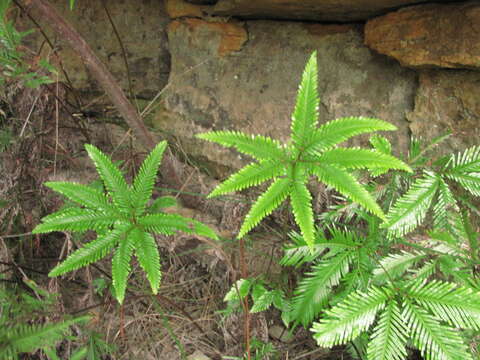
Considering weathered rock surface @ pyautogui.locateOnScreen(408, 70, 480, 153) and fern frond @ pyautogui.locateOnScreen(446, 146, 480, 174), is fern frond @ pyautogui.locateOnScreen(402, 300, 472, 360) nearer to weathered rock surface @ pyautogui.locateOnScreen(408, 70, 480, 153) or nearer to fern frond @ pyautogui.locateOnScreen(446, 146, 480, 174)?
fern frond @ pyautogui.locateOnScreen(446, 146, 480, 174)

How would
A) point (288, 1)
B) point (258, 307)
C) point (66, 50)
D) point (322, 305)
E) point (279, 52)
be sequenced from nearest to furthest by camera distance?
point (322, 305)
point (258, 307)
point (288, 1)
point (279, 52)
point (66, 50)

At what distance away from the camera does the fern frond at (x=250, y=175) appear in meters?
1.55

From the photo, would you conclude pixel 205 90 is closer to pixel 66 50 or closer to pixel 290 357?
pixel 66 50

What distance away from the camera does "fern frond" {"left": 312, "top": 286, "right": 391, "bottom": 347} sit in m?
1.54

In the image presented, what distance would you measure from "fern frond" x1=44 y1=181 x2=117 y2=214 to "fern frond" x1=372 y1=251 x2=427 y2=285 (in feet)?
4.28

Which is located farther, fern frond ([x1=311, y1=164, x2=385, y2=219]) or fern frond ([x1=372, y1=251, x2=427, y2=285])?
fern frond ([x1=372, y1=251, x2=427, y2=285])

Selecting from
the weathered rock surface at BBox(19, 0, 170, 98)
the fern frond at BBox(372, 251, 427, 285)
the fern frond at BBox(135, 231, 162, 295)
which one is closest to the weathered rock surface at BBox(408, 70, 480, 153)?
the fern frond at BBox(372, 251, 427, 285)

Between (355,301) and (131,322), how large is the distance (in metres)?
1.30

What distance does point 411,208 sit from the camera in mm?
1839

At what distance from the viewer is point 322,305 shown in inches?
78.0

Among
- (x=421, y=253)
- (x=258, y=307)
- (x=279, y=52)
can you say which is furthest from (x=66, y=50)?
(x=421, y=253)

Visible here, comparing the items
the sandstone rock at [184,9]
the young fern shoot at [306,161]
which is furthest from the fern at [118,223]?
the sandstone rock at [184,9]

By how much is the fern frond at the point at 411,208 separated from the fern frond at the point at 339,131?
47cm

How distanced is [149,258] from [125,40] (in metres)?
1.93
